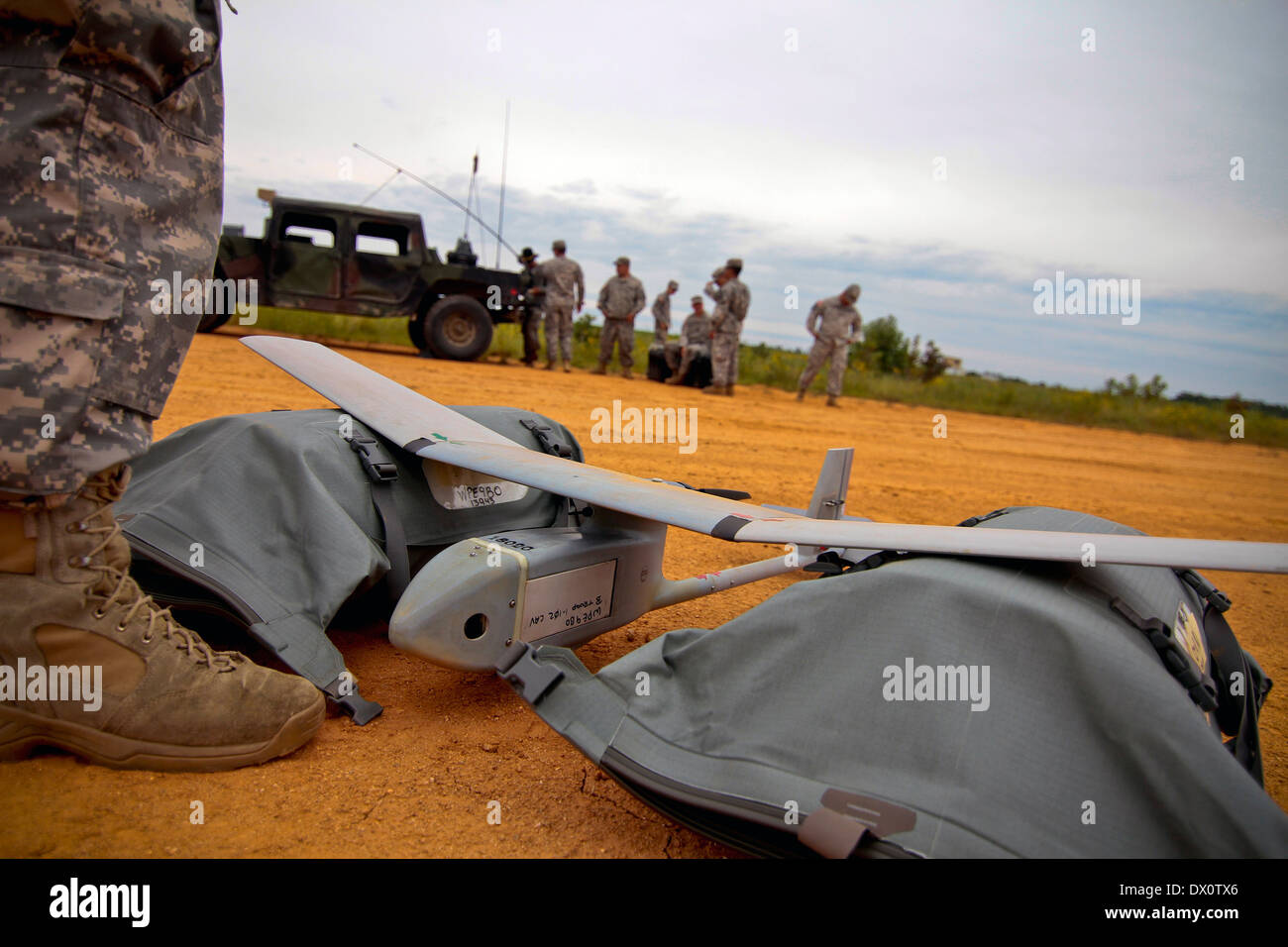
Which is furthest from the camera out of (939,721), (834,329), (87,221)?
(834,329)

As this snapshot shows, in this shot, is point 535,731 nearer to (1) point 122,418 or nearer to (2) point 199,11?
(1) point 122,418

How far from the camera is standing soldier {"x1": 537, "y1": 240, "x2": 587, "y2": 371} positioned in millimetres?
14688

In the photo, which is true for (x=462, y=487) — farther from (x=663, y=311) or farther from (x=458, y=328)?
(x=663, y=311)

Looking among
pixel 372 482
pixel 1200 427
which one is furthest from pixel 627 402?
pixel 1200 427

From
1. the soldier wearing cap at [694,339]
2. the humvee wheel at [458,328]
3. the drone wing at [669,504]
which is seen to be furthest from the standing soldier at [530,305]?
the drone wing at [669,504]

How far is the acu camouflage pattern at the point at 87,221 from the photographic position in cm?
134

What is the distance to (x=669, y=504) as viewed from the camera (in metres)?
1.94

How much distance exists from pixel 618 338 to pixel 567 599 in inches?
549

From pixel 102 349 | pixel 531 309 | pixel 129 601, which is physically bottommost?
pixel 129 601

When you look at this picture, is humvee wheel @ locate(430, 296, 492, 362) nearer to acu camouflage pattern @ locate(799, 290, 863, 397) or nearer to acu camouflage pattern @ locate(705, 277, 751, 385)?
acu camouflage pattern @ locate(705, 277, 751, 385)

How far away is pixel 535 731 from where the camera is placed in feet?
Answer: 6.85

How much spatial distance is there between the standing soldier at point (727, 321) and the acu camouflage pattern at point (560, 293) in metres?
2.78

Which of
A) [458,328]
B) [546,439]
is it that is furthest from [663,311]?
[546,439]
